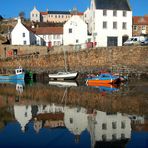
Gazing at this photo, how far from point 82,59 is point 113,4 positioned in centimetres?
1210

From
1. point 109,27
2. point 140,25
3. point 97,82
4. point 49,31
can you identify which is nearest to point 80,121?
point 97,82

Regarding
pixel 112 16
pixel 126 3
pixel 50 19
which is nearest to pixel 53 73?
pixel 112 16

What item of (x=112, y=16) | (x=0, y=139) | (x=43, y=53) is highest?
(x=112, y=16)

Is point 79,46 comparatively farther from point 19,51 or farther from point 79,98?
point 79,98

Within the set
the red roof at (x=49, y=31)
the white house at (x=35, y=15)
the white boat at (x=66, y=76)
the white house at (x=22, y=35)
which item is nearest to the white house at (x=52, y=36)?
the red roof at (x=49, y=31)

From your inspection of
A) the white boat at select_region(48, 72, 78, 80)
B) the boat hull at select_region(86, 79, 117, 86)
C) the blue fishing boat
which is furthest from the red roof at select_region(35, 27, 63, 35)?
the boat hull at select_region(86, 79, 117, 86)

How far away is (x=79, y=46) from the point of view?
49.8 meters

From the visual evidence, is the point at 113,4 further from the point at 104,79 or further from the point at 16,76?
the point at 104,79

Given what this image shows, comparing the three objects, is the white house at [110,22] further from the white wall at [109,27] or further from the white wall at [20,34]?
the white wall at [20,34]

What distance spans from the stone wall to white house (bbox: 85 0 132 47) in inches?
235

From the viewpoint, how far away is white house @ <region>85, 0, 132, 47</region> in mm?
52656

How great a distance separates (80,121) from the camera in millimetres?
17516

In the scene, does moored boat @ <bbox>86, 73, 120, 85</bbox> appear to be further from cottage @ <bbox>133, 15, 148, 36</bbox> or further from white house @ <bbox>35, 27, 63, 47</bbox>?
white house @ <bbox>35, 27, 63, 47</bbox>

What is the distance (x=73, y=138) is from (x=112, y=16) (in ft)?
136
